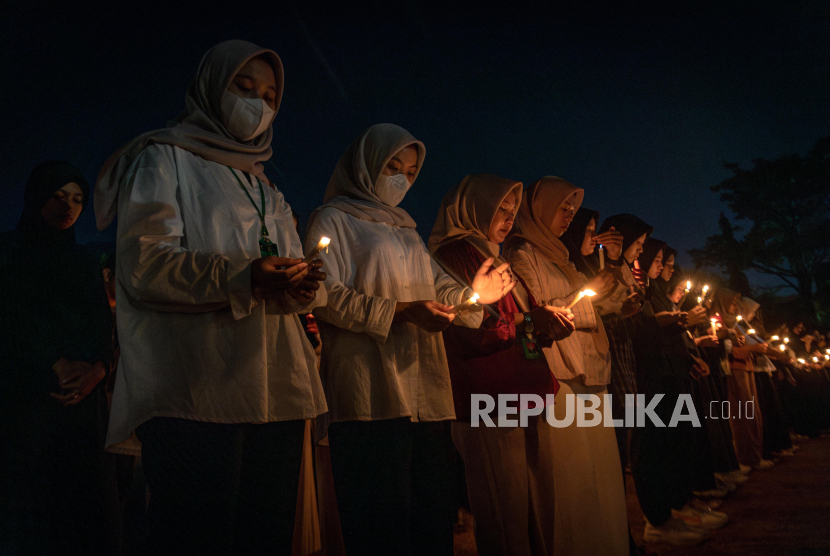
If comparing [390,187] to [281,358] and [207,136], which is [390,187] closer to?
[207,136]

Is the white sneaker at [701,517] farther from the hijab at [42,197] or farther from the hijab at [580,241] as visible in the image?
the hijab at [42,197]

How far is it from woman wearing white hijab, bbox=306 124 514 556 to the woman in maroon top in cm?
24

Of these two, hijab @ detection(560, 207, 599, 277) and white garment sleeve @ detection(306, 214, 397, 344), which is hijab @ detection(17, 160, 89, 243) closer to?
white garment sleeve @ detection(306, 214, 397, 344)

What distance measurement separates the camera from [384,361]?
221 centimetres

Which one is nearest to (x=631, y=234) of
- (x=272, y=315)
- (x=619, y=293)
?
(x=619, y=293)

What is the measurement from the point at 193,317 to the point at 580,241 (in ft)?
10.2

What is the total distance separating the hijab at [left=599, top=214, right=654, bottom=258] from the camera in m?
4.79

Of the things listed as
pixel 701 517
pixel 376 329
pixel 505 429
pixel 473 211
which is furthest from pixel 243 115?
pixel 701 517

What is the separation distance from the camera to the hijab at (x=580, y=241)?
3994mm

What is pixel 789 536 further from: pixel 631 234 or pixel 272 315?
pixel 272 315

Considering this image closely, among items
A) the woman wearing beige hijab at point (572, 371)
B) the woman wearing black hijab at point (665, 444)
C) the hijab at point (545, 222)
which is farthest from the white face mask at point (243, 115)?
the woman wearing black hijab at point (665, 444)

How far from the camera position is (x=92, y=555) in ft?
7.10

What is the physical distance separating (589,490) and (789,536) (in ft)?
5.92

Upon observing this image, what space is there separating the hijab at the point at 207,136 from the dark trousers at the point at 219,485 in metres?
0.75
